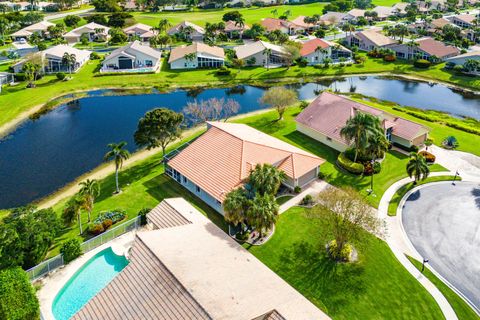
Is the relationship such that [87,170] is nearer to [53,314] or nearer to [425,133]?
[53,314]

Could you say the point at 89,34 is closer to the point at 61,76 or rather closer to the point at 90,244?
the point at 61,76

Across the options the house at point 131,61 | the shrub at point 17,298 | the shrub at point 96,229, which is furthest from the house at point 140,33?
the shrub at point 17,298

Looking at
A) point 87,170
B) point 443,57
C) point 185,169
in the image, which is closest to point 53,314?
point 185,169

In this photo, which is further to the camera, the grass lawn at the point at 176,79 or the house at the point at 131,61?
the house at the point at 131,61

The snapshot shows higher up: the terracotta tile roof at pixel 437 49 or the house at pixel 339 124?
the terracotta tile roof at pixel 437 49

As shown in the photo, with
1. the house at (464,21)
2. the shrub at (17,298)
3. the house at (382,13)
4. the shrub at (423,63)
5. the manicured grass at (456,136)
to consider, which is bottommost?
the shrub at (17,298)

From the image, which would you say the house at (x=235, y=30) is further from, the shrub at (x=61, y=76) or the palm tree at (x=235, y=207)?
the palm tree at (x=235, y=207)

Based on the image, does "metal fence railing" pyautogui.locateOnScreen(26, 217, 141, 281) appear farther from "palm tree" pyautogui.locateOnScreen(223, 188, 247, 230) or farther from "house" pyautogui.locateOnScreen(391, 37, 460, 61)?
"house" pyautogui.locateOnScreen(391, 37, 460, 61)
